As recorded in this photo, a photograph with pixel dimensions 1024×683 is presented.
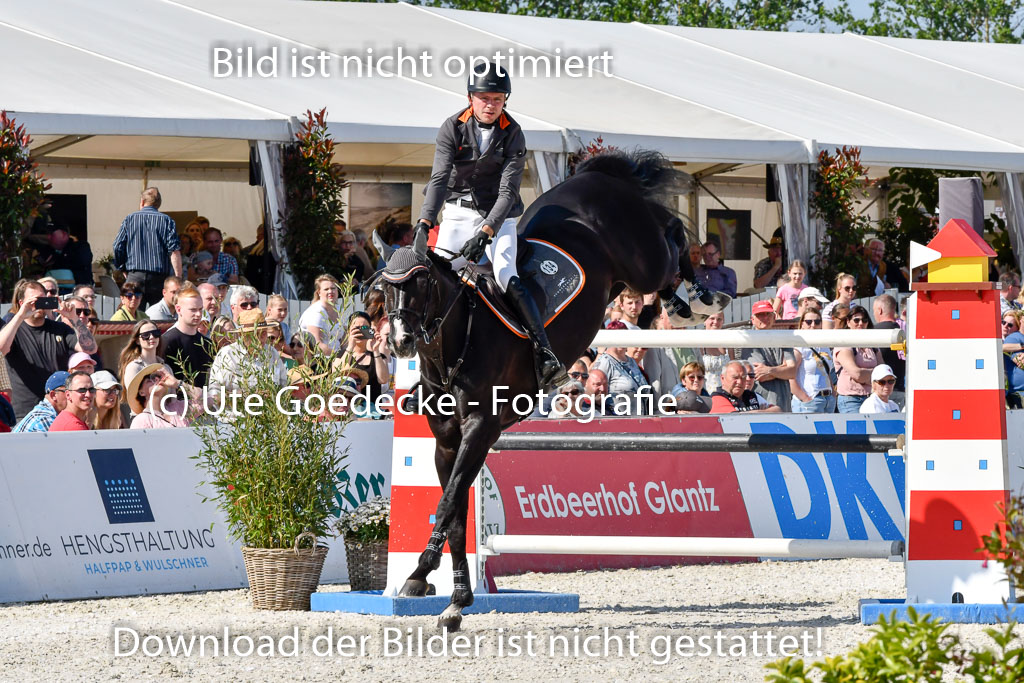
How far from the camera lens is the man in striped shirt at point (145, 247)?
1246 cm

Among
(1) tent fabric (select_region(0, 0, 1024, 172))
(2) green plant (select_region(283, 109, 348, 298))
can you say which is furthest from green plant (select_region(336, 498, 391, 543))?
(2) green plant (select_region(283, 109, 348, 298))

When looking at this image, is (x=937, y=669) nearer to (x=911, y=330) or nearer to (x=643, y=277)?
(x=911, y=330)

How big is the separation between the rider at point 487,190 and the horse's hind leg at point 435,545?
0.60 m

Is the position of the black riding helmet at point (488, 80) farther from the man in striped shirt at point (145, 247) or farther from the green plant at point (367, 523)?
the man in striped shirt at point (145, 247)

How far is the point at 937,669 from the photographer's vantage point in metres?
2.84

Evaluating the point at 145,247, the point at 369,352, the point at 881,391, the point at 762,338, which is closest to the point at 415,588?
the point at 762,338

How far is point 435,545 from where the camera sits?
6.34 meters

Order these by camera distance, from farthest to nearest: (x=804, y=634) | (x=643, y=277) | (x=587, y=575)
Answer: (x=587, y=575), (x=643, y=277), (x=804, y=634)

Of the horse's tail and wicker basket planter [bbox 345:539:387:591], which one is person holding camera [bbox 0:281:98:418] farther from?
the horse's tail

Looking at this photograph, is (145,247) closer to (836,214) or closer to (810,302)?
(810,302)

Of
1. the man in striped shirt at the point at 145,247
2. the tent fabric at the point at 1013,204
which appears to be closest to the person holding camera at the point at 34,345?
the man in striped shirt at the point at 145,247

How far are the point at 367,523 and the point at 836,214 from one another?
1095 cm

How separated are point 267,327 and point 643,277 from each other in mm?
2164

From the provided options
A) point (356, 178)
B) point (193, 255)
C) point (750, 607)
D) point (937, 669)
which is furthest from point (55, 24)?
point (937, 669)
